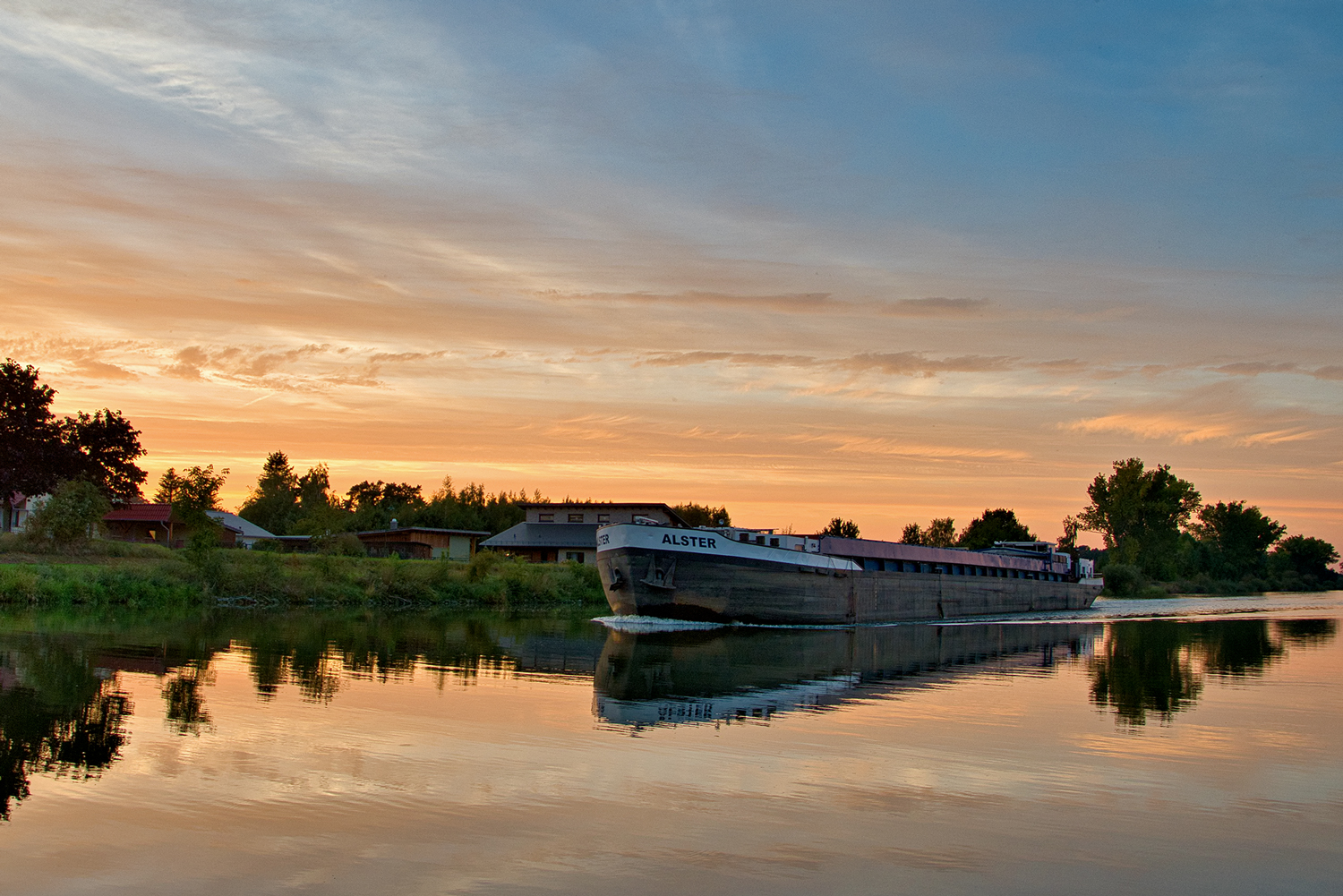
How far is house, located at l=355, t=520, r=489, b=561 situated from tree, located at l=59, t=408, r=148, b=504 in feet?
87.9

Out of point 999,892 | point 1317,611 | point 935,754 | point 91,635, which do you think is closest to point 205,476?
point 91,635

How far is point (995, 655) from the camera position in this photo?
109 ft

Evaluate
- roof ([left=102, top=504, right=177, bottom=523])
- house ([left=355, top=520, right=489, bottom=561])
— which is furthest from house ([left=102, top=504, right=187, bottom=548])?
house ([left=355, top=520, right=489, bottom=561])

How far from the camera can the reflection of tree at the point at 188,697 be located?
51.4 ft

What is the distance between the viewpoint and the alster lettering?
4019cm

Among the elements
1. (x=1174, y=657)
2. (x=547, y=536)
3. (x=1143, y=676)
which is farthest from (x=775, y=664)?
(x=547, y=536)

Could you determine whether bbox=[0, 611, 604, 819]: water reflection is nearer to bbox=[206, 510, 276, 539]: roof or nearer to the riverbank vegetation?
the riverbank vegetation

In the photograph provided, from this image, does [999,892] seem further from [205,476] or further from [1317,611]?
[1317,611]

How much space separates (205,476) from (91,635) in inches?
1985

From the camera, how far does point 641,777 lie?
13.0 m

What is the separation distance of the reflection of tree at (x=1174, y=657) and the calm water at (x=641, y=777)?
0.84 ft

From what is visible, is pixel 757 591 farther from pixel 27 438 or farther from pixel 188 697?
pixel 27 438

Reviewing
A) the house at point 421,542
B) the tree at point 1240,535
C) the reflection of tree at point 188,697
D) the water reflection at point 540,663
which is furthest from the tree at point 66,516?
the tree at point 1240,535

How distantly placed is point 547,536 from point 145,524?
114 ft
